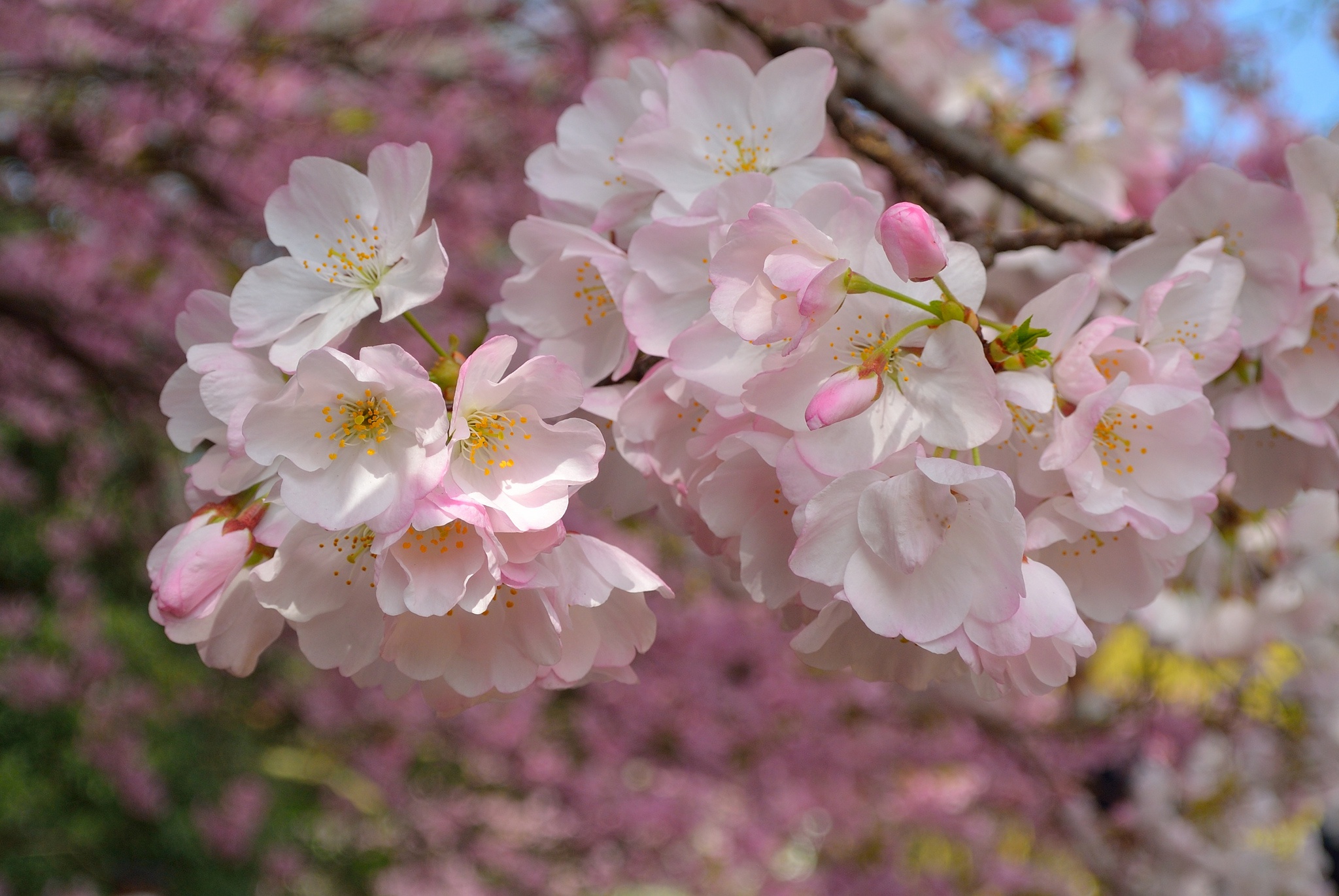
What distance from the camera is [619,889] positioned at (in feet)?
12.8

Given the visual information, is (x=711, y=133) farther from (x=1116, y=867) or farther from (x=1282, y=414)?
(x=1116, y=867)

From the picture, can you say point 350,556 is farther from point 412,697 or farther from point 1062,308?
point 412,697

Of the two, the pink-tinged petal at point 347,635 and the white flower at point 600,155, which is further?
the white flower at point 600,155

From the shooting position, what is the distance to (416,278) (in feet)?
2.19

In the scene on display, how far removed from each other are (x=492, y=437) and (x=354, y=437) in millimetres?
91

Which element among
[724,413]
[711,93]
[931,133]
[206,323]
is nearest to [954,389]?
[724,413]

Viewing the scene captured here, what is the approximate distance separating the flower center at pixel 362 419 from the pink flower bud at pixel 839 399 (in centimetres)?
28

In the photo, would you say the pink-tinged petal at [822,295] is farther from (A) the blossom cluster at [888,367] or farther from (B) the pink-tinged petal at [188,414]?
(B) the pink-tinged petal at [188,414]

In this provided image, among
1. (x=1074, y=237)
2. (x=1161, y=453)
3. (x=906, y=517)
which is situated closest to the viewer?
(x=906, y=517)

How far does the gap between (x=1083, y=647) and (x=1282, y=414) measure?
0.38 metres

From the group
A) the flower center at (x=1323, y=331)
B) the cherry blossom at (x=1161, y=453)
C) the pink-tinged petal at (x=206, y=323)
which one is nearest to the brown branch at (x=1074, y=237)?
the flower center at (x=1323, y=331)

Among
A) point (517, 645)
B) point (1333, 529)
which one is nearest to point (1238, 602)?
point (1333, 529)

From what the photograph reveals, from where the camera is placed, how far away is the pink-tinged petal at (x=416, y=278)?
2.13 ft

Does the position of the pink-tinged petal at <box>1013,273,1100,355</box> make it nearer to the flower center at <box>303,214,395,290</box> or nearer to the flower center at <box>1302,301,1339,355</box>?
the flower center at <box>1302,301,1339,355</box>
